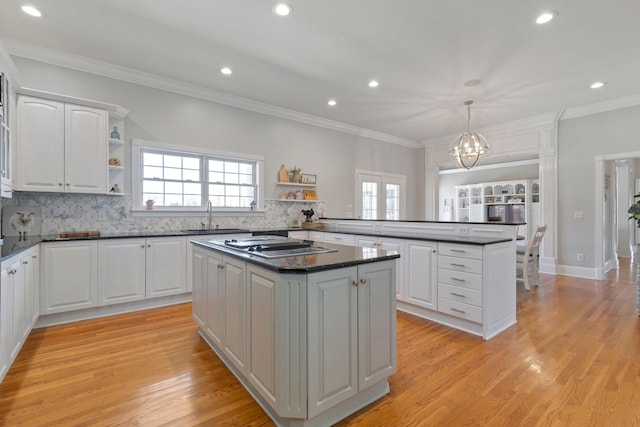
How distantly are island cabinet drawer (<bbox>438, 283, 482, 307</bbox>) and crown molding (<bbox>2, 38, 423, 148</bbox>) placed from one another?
3.86m

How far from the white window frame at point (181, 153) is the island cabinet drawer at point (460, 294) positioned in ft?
10.3

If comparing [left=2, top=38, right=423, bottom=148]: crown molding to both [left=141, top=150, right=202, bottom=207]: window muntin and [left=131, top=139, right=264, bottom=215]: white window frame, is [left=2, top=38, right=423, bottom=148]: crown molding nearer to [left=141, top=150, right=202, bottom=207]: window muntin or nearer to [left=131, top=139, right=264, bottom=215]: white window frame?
[left=131, top=139, right=264, bottom=215]: white window frame

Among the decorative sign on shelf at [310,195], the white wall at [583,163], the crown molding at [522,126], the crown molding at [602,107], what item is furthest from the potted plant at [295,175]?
the crown molding at [602,107]

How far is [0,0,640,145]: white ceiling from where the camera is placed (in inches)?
108

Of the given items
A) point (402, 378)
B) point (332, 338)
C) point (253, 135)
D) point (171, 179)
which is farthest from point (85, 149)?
point (402, 378)

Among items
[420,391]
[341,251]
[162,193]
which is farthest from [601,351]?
[162,193]

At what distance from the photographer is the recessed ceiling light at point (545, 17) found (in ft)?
9.09

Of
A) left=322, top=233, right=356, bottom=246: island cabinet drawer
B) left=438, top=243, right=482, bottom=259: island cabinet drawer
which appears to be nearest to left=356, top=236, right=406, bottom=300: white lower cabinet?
left=322, top=233, right=356, bottom=246: island cabinet drawer

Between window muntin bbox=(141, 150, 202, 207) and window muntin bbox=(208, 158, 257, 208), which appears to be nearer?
window muntin bbox=(141, 150, 202, 207)

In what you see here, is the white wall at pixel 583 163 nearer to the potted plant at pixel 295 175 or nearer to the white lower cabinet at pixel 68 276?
the potted plant at pixel 295 175

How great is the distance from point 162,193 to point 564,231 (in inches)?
266

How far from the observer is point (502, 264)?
3.06 meters

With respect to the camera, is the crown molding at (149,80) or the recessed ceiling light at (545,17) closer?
the recessed ceiling light at (545,17)

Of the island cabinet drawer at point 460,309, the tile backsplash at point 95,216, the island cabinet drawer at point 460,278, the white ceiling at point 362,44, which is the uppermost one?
the white ceiling at point 362,44
